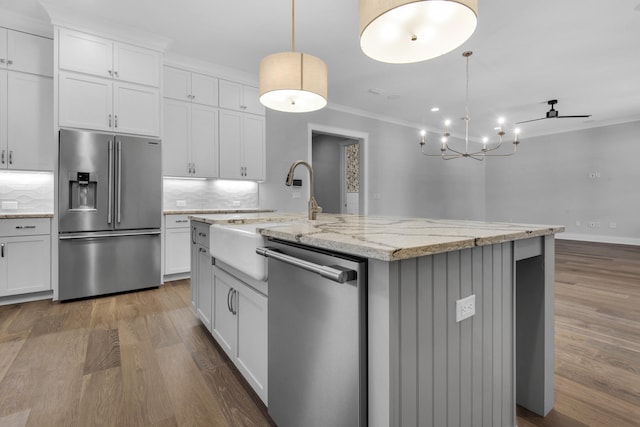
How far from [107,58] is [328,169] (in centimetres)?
510

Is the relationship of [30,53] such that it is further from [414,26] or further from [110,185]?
[414,26]

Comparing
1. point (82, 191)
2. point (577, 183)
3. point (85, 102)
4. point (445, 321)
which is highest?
point (85, 102)

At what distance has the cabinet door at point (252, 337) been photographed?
1431mm

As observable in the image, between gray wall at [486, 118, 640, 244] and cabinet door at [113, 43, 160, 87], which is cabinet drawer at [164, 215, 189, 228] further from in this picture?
gray wall at [486, 118, 640, 244]

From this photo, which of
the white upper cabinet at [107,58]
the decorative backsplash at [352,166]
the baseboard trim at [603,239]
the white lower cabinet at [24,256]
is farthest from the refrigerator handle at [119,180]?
the baseboard trim at [603,239]

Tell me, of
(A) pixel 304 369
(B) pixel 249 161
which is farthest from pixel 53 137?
(A) pixel 304 369

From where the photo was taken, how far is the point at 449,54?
3828 millimetres

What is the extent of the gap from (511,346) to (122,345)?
2361 millimetres

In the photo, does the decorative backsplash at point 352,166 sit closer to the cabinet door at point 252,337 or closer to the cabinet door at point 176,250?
the cabinet door at point 176,250

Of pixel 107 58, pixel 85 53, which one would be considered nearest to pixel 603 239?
pixel 107 58

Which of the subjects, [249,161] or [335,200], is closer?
[249,161]

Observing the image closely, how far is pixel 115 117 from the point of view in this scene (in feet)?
11.1

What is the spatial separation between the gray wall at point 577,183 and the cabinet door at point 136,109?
345 inches

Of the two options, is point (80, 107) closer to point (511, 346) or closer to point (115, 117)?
point (115, 117)
